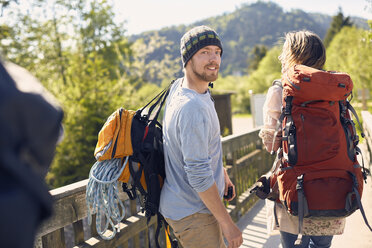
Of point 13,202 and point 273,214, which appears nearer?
point 13,202

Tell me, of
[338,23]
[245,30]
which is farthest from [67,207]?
[245,30]


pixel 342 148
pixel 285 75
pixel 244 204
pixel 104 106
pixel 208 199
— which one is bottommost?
pixel 244 204

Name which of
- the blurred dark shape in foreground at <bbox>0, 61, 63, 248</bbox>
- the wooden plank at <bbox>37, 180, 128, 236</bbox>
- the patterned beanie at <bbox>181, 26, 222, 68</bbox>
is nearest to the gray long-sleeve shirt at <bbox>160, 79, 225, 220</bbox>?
the patterned beanie at <bbox>181, 26, 222, 68</bbox>

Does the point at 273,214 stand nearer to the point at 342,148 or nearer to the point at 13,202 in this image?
the point at 342,148

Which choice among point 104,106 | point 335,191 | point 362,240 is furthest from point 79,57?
point 335,191

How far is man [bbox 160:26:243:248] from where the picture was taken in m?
1.75

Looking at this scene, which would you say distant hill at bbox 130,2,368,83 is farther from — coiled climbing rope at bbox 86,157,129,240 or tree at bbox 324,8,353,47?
coiled climbing rope at bbox 86,157,129,240

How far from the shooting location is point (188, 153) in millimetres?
1745

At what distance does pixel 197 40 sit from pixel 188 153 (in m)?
0.68

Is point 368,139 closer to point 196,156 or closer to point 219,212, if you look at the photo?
point 219,212

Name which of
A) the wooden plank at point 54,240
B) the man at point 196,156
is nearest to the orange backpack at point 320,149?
the man at point 196,156

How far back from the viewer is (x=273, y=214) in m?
2.17

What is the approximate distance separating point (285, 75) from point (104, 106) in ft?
28.7

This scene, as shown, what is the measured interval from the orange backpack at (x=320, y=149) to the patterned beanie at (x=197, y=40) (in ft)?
1.64
